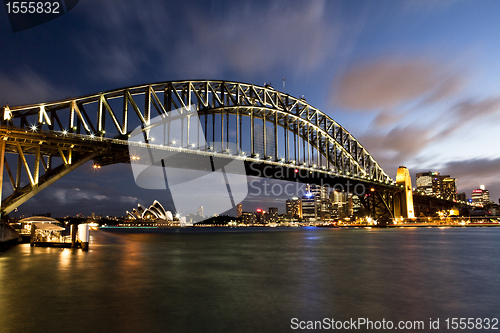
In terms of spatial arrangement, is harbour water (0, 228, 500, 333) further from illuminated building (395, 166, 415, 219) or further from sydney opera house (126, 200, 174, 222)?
sydney opera house (126, 200, 174, 222)

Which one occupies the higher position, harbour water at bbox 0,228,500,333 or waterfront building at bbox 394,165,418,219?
waterfront building at bbox 394,165,418,219

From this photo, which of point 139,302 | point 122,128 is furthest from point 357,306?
point 122,128

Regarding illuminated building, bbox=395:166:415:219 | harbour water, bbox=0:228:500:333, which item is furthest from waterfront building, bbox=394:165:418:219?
harbour water, bbox=0:228:500:333

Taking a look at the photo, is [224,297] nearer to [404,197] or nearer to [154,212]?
[404,197]

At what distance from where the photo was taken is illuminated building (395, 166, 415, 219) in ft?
320

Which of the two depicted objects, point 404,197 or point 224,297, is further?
point 404,197

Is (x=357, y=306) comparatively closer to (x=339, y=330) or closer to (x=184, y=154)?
(x=339, y=330)

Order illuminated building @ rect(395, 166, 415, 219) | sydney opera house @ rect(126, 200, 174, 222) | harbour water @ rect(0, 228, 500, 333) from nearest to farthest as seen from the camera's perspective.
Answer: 1. harbour water @ rect(0, 228, 500, 333)
2. illuminated building @ rect(395, 166, 415, 219)
3. sydney opera house @ rect(126, 200, 174, 222)

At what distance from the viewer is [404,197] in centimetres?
9881

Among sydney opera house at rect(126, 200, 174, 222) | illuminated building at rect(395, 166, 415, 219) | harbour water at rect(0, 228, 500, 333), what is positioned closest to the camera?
harbour water at rect(0, 228, 500, 333)

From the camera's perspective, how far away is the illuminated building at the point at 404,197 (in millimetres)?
97562

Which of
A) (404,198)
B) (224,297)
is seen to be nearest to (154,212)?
(404,198)

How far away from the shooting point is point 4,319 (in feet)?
23.4

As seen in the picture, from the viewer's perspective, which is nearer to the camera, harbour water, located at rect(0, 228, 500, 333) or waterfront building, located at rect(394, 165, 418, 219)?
harbour water, located at rect(0, 228, 500, 333)
